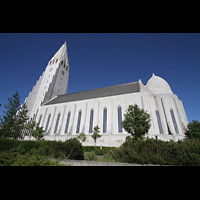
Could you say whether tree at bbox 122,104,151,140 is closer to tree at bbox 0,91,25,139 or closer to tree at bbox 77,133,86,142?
tree at bbox 77,133,86,142

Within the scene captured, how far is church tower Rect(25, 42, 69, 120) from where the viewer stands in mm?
41438

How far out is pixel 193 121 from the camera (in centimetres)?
2381

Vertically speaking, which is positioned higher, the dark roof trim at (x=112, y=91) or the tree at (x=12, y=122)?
the dark roof trim at (x=112, y=91)

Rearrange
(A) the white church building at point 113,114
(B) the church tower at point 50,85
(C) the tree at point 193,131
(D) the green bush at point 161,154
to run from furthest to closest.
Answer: (B) the church tower at point 50,85
(A) the white church building at point 113,114
(C) the tree at point 193,131
(D) the green bush at point 161,154

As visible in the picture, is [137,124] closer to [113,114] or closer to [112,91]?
[113,114]

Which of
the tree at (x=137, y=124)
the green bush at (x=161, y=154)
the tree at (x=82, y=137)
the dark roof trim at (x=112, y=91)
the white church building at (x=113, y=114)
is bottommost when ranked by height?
the green bush at (x=161, y=154)

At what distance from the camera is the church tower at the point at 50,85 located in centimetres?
4144

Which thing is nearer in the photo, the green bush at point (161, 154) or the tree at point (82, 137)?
the green bush at point (161, 154)

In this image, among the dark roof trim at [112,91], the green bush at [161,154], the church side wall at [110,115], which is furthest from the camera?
the dark roof trim at [112,91]

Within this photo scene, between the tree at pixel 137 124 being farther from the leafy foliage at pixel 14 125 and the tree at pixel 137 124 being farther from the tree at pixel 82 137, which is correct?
the leafy foliage at pixel 14 125

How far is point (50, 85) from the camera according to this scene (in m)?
43.5

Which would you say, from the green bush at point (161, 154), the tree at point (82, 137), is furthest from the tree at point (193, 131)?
the tree at point (82, 137)

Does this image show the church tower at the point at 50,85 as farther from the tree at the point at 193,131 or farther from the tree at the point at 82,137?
the tree at the point at 193,131
